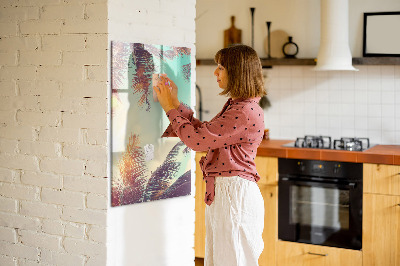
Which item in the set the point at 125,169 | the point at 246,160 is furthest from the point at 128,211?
the point at 246,160

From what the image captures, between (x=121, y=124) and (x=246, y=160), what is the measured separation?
632mm

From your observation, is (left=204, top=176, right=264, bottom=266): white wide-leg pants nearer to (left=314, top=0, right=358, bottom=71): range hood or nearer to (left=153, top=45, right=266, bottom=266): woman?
(left=153, top=45, right=266, bottom=266): woman

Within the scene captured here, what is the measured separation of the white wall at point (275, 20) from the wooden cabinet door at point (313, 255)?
1495 millimetres

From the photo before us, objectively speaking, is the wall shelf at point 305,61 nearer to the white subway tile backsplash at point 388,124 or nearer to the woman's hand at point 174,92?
the white subway tile backsplash at point 388,124

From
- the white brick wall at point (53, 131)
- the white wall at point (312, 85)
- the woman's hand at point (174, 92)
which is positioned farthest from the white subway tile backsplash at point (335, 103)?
the white brick wall at point (53, 131)

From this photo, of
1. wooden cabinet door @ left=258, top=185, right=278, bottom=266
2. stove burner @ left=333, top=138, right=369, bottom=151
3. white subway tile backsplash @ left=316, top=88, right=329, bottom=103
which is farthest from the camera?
white subway tile backsplash @ left=316, top=88, right=329, bottom=103

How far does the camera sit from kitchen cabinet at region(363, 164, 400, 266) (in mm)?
3742

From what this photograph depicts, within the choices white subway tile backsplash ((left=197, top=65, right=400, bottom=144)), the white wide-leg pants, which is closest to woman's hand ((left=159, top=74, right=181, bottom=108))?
the white wide-leg pants

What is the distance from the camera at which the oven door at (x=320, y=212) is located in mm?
3895

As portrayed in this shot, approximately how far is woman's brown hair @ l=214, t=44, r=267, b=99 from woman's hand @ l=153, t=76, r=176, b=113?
311 millimetres

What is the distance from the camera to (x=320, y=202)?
13.2 feet

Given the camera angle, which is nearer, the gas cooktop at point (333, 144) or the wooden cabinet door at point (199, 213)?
the gas cooktop at point (333, 144)

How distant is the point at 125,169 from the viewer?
112 inches

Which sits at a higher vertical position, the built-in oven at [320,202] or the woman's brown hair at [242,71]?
the woman's brown hair at [242,71]
